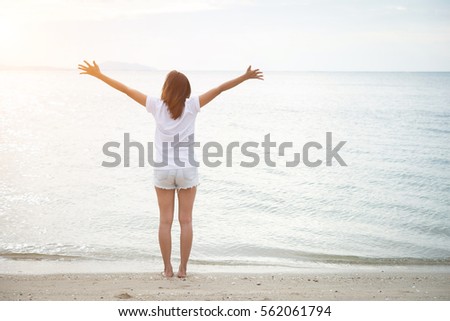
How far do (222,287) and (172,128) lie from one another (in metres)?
1.73

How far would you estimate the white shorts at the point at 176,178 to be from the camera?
486 cm

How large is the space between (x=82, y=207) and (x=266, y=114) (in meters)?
29.6

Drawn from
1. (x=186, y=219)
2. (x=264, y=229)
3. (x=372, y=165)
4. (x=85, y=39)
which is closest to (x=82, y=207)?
(x=264, y=229)

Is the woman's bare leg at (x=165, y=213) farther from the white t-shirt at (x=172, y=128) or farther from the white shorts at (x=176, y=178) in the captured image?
the white t-shirt at (x=172, y=128)

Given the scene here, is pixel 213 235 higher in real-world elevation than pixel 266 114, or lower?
lower

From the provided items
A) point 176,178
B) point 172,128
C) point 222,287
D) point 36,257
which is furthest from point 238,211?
point 172,128

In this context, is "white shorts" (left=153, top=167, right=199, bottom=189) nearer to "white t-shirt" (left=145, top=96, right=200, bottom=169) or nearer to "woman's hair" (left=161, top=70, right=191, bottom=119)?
"white t-shirt" (left=145, top=96, right=200, bottom=169)

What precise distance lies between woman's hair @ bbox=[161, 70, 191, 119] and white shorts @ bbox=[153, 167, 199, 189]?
1.70ft

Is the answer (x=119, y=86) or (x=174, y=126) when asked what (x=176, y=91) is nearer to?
(x=174, y=126)

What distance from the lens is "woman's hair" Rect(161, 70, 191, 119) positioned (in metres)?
4.73

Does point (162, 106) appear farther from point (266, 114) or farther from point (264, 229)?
point (266, 114)

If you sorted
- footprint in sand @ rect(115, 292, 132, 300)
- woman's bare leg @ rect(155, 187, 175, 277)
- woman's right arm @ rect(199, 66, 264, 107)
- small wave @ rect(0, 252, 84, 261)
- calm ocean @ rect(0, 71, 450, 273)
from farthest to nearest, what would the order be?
calm ocean @ rect(0, 71, 450, 273) < small wave @ rect(0, 252, 84, 261) < woman's bare leg @ rect(155, 187, 175, 277) < footprint in sand @ rect(115, 292, 132, 300) < woman's right arm @ rect(199, 66, 264, 107)

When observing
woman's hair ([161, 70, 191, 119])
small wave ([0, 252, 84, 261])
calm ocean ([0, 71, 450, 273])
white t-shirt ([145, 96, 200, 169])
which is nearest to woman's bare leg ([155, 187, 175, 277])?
white t-shirt ([145, 96, 200, 169])

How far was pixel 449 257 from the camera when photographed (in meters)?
7.64
